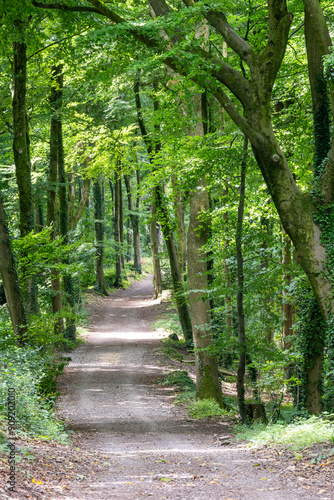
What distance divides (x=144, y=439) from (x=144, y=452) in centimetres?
147

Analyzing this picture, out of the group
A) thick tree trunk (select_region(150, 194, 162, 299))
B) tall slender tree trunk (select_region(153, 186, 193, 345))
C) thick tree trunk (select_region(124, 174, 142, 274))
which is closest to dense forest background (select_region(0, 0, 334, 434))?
tall slender tree trunk (select_region(153, 186, 193, 345))

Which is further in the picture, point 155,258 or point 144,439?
point 155,258

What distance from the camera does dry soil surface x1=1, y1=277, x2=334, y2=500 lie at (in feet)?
16.1

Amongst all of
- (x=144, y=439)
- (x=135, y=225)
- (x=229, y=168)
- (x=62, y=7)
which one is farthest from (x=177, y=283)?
(x=135, y=225)

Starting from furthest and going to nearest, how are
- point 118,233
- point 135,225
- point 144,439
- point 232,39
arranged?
point 135,225, point 118,233, point 144,439, point 232,39

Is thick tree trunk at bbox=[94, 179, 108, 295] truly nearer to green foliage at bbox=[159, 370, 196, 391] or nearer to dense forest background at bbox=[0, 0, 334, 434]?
dense forest background at bbox=[0, 0, 334, 434]

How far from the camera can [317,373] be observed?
8.75m

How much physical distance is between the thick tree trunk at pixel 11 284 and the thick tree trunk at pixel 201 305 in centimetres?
443

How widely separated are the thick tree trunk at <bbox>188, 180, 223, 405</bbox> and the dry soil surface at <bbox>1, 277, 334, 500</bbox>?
1.07 meters

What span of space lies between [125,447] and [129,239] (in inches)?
1815

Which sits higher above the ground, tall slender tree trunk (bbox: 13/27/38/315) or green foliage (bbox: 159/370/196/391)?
tall slender tree trunk (bbox: 13/27/38/315)

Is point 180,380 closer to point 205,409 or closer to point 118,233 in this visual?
point 205,409

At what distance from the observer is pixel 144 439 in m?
8.92

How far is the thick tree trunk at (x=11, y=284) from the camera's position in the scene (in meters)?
9.85
